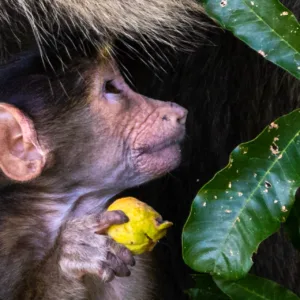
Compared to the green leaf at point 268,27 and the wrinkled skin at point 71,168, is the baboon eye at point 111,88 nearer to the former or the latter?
the wrinkled skin at point 71,168

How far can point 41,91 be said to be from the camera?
5.66ft

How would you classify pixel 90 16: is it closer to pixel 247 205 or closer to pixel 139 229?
pixel 139 229

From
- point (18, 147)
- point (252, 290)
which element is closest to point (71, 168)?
point (18, 147)

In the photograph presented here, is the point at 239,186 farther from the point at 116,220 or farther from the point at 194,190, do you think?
the point at 194,190

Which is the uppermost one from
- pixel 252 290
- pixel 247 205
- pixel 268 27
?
pixel 268 27

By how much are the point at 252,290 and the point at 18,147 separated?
58cm

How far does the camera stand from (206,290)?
171 centimetres

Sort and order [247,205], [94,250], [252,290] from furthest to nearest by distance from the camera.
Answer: [94,250]
[252,290]
[247,205]

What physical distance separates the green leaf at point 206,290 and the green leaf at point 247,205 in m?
0.29

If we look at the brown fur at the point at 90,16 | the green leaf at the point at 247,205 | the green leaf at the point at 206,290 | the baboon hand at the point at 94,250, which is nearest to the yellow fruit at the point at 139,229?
the baboon hand at the point at 94,250

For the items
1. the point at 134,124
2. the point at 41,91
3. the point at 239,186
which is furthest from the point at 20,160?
the point at 239,186

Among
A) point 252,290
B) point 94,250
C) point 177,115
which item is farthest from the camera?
point 177,115

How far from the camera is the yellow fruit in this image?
1684mm

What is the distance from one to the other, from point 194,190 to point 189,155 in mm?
107
